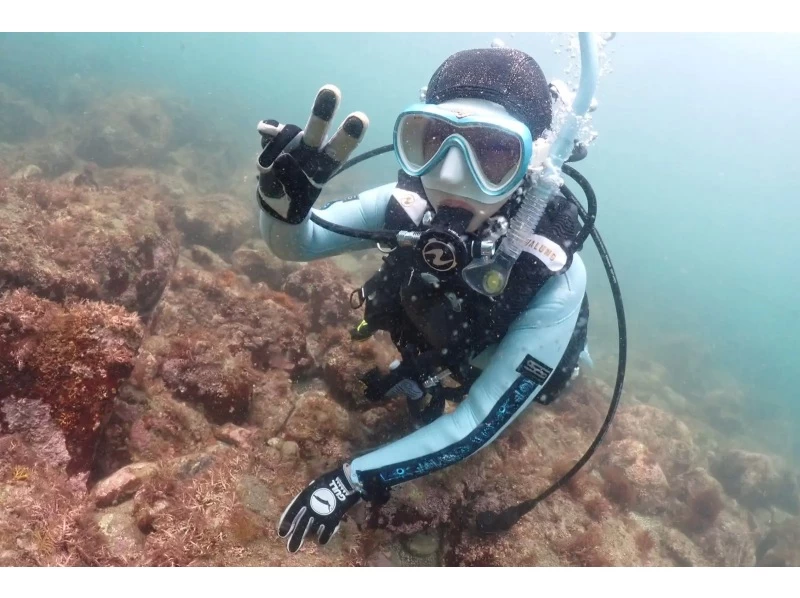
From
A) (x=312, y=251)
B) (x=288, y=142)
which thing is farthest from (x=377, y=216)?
(x=288, y=142)

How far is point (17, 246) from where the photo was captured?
147 inches

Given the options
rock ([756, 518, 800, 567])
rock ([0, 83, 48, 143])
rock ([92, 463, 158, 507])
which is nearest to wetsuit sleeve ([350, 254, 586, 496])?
rock ([92, 463, 158, 507])

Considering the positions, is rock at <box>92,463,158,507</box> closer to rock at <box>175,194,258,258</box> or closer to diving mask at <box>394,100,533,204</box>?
diving mask at <box>394,100,533,204</box>

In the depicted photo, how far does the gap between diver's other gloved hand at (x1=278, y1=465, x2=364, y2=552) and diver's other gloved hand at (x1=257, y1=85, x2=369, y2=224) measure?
189 cm

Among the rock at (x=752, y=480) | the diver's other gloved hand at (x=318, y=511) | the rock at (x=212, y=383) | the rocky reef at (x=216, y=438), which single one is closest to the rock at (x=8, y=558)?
the rocky reef at (x=216, y=438)

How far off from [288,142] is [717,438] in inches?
767

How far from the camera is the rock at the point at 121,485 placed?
263cm

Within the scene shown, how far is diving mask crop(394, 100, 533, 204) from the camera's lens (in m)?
2.62

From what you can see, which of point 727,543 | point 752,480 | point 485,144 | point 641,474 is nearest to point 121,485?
point 485,144

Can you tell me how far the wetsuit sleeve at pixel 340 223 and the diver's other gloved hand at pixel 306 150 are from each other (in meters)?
0.58

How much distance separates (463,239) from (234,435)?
2.56 metres

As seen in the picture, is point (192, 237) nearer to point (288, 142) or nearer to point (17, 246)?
point (17, 246)

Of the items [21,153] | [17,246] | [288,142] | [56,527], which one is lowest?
[21,153]
